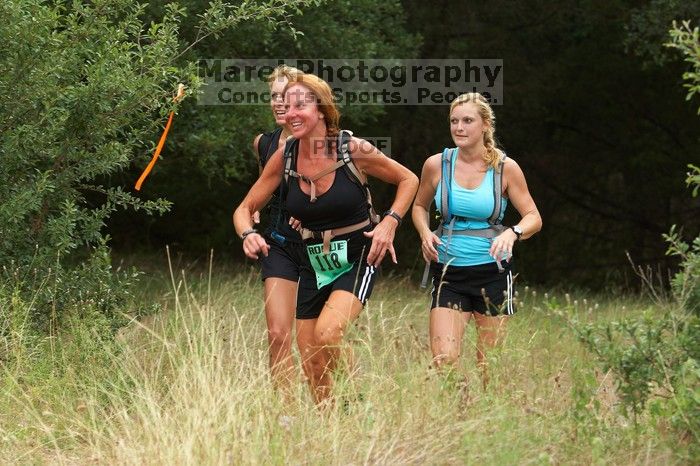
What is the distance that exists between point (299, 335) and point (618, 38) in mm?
12541

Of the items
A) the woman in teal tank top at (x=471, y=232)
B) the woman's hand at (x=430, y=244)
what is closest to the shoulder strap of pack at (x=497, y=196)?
the woman in teal tank top at (x=471, y=232)

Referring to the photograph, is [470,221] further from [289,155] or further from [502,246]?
[289,155]

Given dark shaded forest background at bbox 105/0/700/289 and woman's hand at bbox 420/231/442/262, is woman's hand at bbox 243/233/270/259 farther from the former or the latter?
dark shaded forest background at bbox 105/0/700/289

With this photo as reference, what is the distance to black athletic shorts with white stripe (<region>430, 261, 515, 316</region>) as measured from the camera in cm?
660

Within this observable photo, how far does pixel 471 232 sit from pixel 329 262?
2.68 feet

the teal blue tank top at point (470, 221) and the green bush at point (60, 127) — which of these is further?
the green bush at point (60, 127)

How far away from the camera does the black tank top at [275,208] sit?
6.63m

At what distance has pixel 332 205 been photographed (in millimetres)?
6320

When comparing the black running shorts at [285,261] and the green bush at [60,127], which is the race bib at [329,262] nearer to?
the black running shorts at [285,261]

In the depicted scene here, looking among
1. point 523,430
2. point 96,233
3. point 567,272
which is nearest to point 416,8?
point 567,272

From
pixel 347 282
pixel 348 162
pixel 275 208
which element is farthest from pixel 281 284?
pixel 348 162

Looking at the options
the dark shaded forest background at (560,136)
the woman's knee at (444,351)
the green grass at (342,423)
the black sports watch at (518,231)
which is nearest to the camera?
the green grass at (342,423)

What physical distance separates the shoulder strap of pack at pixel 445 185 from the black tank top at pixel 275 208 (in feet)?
2.68

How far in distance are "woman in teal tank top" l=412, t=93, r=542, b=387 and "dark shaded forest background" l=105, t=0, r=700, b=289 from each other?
21.0 feet
